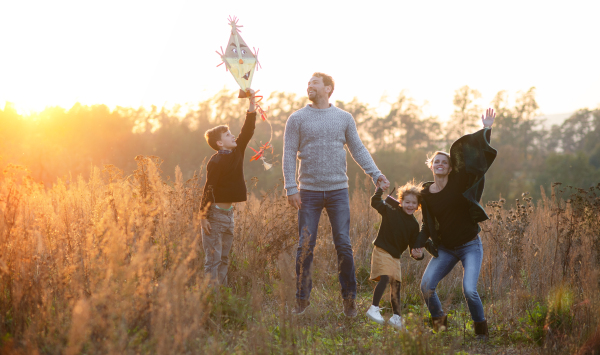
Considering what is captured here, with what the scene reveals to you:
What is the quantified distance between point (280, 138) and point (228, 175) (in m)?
29.1

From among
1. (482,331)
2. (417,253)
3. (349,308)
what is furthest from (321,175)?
(482,331)

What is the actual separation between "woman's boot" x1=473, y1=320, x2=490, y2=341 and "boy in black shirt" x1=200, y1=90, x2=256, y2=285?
6.98 feet

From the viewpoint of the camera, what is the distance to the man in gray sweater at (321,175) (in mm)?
3764

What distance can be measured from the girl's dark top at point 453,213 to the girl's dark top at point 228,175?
5.46 feet

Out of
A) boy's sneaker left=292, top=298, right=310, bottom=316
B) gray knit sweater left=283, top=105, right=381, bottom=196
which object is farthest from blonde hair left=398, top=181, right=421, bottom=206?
boy's sneaker left=292, top=298, right=310, bottom=316

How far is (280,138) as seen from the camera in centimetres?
3300

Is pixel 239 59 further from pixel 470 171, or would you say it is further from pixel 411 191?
pixel 470 171

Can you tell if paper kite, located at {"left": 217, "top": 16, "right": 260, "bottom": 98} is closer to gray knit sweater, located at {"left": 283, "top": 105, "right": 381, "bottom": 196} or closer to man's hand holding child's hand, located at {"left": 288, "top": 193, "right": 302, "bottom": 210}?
gray knit sweater, located at {"left": 283, "top": 105, "right": 381, "bottom": 196}

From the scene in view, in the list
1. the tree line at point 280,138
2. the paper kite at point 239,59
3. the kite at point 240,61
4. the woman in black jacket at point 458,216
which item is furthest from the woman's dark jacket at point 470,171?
the tree line at point 280,138

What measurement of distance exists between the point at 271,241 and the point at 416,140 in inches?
1335

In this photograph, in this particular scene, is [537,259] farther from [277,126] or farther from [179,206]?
[277,126]

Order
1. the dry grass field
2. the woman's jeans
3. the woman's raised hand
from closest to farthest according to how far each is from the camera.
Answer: the dry grass field < the woman's jeans < the woman's raised hand

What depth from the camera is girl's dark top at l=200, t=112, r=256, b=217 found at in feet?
12.9

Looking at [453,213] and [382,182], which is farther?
[382,182]
